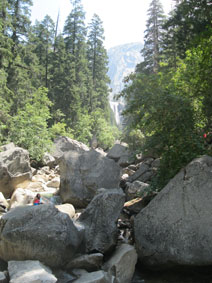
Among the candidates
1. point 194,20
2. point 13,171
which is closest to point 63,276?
point 13,171

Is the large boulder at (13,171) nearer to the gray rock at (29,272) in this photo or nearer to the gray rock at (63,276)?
the gray rock at (29,272)

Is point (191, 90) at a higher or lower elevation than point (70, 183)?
higher

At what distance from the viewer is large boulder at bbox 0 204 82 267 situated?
4.76m

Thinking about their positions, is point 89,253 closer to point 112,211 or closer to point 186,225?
point 112,211

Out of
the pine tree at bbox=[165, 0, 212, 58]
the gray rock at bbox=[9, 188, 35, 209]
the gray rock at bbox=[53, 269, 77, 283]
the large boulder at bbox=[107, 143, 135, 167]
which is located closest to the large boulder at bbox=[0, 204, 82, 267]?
the gray rock at bbox=[53, 269, 77, 283]

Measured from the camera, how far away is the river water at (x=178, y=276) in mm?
5041

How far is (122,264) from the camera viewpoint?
5.02 metres

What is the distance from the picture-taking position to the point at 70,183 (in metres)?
10.4

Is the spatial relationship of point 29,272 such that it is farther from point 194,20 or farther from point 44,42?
point 44,42

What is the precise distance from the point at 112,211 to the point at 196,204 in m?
1.93

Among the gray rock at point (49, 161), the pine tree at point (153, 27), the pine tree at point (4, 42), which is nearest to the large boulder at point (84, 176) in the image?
the gray rock at point (49, 161)

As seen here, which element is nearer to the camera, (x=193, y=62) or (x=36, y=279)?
(x=36, y=279)

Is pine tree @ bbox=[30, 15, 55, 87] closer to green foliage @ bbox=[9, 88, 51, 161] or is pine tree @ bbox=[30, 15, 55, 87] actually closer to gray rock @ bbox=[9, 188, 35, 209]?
green foliage @ bbox=[9, 88, 51, 161]

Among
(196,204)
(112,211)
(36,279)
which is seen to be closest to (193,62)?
(196,204)
